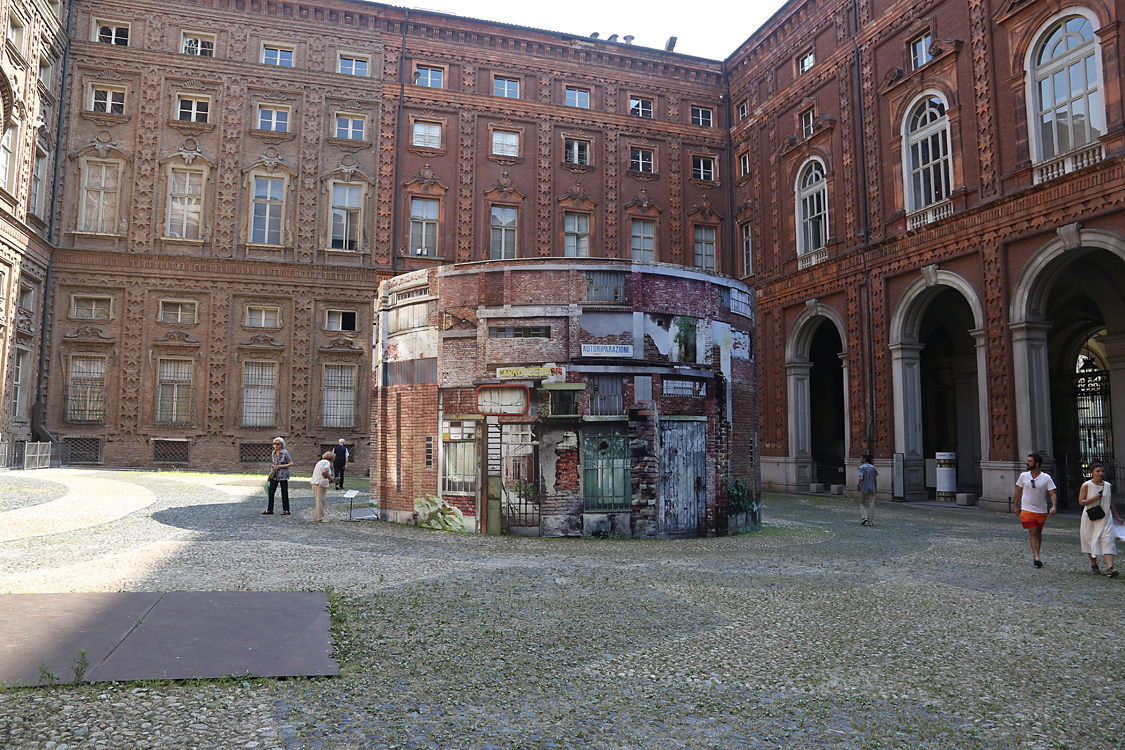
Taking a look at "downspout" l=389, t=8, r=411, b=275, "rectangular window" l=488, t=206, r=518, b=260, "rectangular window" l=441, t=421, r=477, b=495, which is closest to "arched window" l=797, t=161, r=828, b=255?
"rectangular window" l=488, t=206, r=518, b=260

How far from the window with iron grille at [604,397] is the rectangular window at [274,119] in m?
23.9

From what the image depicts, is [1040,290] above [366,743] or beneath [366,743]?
above

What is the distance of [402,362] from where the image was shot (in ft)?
50.2

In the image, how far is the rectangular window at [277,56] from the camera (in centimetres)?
3119

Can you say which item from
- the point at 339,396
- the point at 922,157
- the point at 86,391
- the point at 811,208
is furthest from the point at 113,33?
the point at 922,157

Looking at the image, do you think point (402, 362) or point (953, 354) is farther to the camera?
point (953, 354)

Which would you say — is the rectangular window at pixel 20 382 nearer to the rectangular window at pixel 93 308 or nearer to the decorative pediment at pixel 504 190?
the rectangular window at pixel 93 308

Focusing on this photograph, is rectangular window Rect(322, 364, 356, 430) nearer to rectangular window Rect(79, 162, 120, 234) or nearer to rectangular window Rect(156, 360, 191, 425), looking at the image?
rectangular window Rect(156, 360, 191, 425)

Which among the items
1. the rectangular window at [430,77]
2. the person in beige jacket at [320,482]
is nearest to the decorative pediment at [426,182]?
the rectangular window at [430,77]

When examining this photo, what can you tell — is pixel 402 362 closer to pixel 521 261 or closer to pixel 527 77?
pixel 521 261

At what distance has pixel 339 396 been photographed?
30.4 m

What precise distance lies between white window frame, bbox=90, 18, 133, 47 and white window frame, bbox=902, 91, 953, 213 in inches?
1194

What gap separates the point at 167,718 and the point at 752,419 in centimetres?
1300

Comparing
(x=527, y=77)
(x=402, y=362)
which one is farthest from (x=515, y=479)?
(x=527, y=77)
